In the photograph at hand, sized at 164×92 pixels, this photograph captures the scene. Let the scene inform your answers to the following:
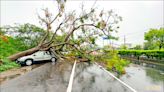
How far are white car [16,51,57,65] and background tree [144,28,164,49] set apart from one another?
107 feet

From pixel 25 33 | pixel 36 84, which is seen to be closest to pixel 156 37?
pixel 25 33

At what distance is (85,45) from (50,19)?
4.15 m

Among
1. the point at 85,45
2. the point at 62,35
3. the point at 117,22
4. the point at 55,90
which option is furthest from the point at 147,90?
the point at 62,35

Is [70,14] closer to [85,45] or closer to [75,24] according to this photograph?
[75,24]

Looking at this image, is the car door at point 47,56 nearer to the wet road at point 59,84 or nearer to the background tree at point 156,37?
the wet road at point 59,84

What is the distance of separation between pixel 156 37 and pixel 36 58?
121ft

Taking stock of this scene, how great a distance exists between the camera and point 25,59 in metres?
24.9

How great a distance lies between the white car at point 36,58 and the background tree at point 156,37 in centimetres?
3273

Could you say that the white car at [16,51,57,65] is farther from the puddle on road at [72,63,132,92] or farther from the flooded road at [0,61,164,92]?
the puddle on road at [72,63,132,92]

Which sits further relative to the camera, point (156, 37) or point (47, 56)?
point (156, 37)

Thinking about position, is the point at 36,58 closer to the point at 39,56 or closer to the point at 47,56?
the point at 39,56

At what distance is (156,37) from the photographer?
56.1 metres

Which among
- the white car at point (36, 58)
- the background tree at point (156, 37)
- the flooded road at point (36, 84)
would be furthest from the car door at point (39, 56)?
the background tree at point (156, 37)

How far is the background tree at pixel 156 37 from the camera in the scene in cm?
5453
